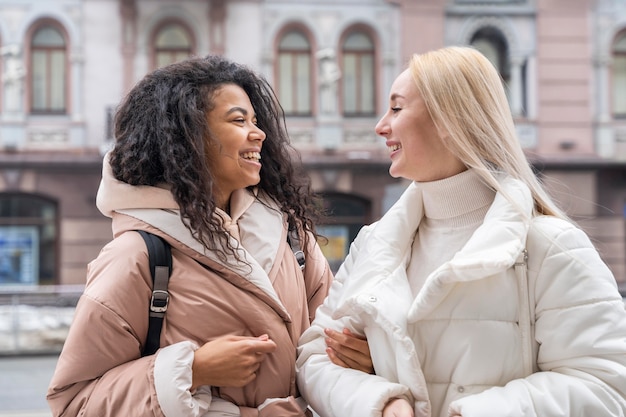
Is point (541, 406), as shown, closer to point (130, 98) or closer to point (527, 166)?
point (527, 166)

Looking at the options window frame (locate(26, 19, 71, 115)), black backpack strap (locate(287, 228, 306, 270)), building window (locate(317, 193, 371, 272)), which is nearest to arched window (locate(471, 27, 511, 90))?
building window (locate(317, 193, 371, 272))

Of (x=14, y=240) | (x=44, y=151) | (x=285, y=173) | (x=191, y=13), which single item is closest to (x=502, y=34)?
(x=191, y=13)

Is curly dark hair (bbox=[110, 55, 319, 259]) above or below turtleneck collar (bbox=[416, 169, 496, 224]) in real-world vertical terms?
above

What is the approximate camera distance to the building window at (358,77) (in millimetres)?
17922

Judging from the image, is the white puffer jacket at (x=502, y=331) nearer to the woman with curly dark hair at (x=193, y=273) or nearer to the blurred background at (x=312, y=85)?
the woman with curly dark hair at (x=193, y=273)

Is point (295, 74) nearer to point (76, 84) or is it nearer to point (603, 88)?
point (76, 84)

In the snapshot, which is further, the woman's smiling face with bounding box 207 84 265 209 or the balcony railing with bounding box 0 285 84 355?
the balcony railing with bounding box 0 285 84 355

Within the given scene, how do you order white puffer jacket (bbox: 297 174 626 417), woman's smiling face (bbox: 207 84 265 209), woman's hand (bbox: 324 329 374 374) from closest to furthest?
white puffer jacket (bbox: 297 174 626 417) < woman's hand (bbox: 324 329 374 374) < woman's smiling face (bbox: 207 84 265 209)

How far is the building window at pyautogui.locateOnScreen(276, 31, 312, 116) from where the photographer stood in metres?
17.7

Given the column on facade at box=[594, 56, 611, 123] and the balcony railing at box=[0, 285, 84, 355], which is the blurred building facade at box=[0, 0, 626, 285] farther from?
the balcony railing at box=[0, 285, 84, 355]

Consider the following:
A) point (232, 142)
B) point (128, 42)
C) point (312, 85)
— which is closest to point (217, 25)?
point (128, 42)

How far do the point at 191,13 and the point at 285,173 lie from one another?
15050 mm

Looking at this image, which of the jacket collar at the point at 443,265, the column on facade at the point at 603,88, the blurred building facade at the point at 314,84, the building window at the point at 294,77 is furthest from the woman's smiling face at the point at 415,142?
the column on facade at the point at 603,88

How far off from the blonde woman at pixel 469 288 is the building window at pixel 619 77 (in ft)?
57.0
